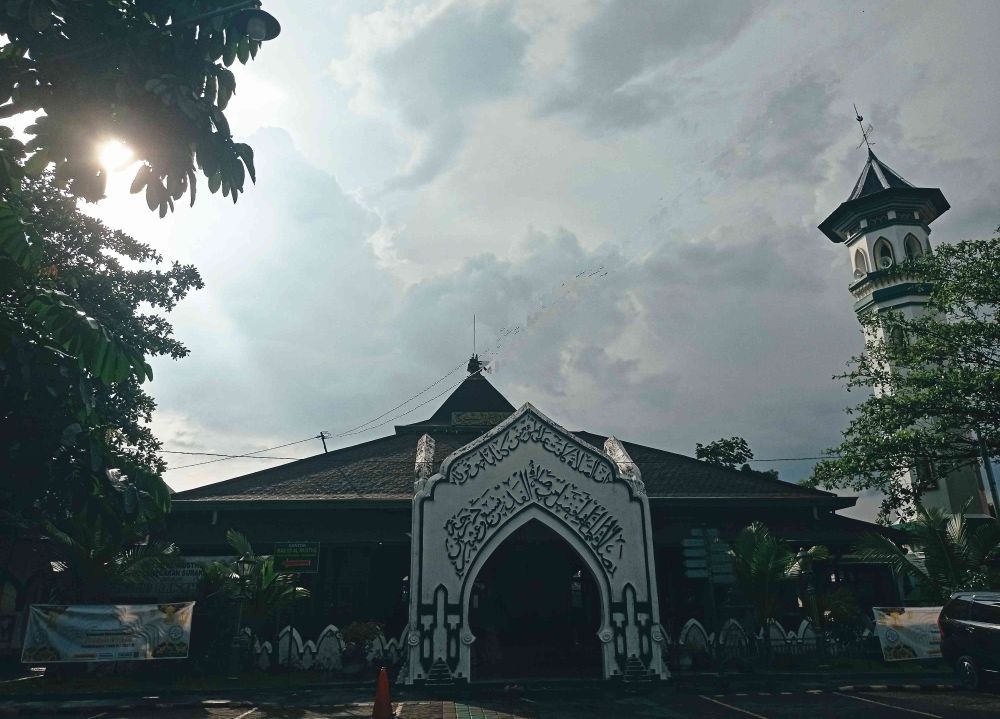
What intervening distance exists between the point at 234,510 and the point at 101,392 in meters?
7.06

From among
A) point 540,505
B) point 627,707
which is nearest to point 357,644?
point 540,505

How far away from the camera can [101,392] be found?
21.9 m

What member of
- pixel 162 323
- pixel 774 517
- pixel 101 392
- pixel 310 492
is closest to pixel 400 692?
pixel 310 492

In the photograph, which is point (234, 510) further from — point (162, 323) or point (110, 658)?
point (162, 323)

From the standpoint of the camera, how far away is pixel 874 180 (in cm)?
3562

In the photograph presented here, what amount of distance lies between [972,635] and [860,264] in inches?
998

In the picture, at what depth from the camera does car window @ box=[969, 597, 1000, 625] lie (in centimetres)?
1305

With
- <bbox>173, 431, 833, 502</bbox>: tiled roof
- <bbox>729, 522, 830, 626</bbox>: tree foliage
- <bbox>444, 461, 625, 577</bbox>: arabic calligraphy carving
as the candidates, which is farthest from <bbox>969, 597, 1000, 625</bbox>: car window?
<bbox>444, 461, 625, 577</bbox>: arabic calligraphy carving

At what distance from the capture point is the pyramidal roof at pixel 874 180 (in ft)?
115

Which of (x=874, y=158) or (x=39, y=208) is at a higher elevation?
(x=874, y=158)

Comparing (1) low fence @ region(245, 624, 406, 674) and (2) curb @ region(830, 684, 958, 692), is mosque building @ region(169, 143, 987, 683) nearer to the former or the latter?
(1) low fence @ region(245, 624, 406, 674)

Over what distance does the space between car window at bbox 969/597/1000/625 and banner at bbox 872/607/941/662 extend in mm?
3213

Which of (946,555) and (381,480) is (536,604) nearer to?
(381,480)

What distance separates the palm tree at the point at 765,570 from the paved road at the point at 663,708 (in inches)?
124
